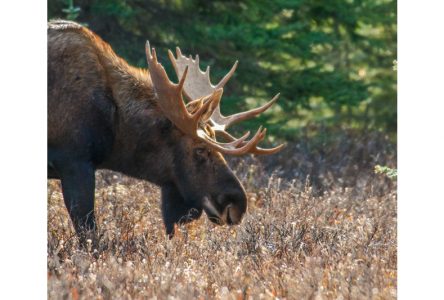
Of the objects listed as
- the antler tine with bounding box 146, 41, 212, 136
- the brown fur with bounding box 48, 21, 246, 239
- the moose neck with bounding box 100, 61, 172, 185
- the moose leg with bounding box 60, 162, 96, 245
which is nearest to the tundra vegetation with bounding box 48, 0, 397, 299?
the moose leg with bounding box 60, 162, 96, 245

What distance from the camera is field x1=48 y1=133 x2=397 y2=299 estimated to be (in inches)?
243

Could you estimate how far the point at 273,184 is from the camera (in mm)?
10641

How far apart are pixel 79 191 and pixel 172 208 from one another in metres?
0.89

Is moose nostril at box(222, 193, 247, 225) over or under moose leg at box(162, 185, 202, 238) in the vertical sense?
A: over

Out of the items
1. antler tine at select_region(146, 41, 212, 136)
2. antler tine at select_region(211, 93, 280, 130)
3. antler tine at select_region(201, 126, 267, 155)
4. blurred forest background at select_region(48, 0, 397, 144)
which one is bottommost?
blurred forest background at select_region(48, 0, 397, 144)

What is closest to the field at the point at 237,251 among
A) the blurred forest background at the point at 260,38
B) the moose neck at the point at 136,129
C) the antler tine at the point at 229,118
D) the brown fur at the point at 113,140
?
the brown fur at the point at 113,140

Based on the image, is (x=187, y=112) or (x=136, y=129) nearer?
(x=187, y=112)
